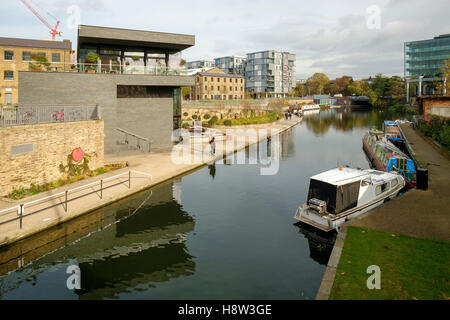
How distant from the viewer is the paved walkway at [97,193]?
14.2 metres

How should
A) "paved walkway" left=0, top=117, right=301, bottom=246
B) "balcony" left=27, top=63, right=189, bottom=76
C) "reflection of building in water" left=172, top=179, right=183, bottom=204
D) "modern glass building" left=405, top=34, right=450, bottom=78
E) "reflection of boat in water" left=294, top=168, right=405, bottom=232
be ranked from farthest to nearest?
"modern glass building" left=405, top=34, right=450, bottom=78
"balcony" left=27, top=63, right=189, bottom=76
"reflection of building in water" left=172, top=179, right=183, bottom=204
"reflection of boat in water" left=294, top=168, right=405, bottom=232
"paved walkway" left=0, top=117, right=301, bottom=246

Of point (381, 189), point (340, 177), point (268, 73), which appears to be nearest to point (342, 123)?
point (381, 189)

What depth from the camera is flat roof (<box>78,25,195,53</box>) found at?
28.6 meters

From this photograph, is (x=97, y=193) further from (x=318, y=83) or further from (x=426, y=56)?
(x=318, y=83)

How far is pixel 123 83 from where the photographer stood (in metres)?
30.0

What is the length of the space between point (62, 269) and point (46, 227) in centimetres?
356

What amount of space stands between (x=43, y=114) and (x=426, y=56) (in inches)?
5951

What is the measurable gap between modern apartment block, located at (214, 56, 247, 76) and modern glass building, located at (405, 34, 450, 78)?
77.4 metres

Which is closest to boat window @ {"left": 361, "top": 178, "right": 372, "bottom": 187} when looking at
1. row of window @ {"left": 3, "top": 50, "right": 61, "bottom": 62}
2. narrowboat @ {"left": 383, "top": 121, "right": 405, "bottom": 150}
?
narrowboat @ {"left": 383, "top": 121, "right": 405, "bottom": 150}

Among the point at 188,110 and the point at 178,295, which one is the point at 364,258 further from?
the point at 188,110

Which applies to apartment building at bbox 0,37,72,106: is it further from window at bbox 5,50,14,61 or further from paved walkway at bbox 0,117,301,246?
paved walkway at bbox 0,117,301,246

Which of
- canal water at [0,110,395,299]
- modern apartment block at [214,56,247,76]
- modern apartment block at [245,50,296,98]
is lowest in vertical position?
canal water at [0,110,395,299]

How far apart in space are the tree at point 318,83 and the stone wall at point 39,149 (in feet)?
580
